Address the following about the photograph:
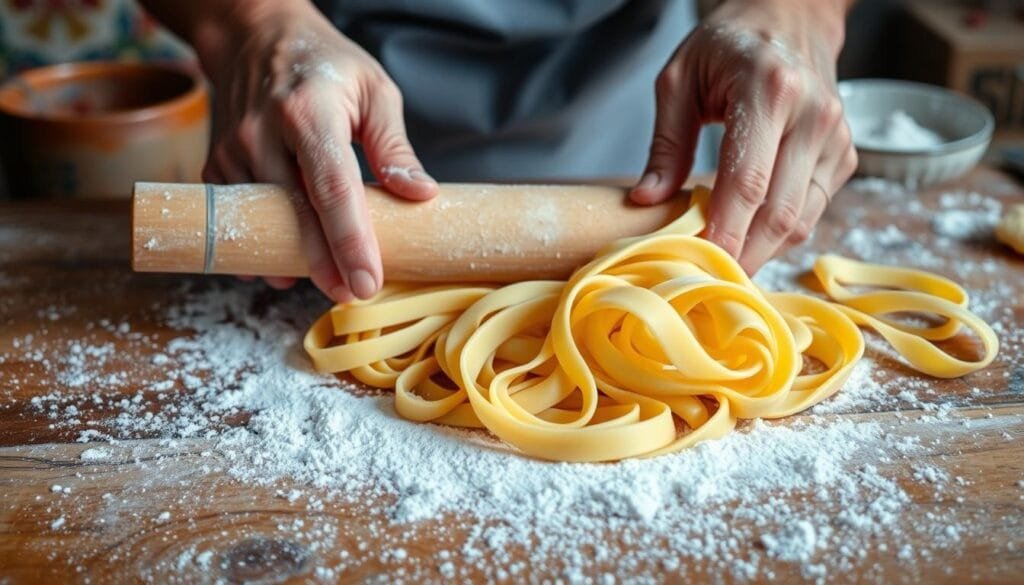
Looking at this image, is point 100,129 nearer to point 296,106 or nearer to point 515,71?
point 515,71

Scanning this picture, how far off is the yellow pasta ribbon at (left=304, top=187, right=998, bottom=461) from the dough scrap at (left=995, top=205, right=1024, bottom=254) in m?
0.33

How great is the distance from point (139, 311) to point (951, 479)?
130cm

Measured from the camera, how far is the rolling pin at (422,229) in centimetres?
162

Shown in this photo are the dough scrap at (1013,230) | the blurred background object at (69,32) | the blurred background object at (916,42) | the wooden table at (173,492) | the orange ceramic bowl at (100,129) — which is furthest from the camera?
the blurred background object at (69,32)

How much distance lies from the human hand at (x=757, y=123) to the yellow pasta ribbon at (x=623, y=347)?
7cm

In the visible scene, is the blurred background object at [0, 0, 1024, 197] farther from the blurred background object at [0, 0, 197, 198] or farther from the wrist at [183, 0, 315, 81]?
the wrist at [183, 0, 315, 81]

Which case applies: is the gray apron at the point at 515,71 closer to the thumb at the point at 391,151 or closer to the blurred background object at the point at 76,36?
the thumb at the point at 391,151

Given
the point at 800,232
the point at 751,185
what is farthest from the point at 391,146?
the point at 800,232

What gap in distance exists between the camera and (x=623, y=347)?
1587mm

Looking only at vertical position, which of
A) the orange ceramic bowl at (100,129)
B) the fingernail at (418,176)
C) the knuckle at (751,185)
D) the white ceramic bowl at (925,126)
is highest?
the knuckle at (751,185)

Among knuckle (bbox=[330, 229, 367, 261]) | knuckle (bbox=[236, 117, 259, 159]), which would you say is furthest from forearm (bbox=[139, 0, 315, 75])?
knuckle (bbox=[330, 229, 367, 261])

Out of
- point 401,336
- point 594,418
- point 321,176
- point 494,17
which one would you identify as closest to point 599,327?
point 594,418

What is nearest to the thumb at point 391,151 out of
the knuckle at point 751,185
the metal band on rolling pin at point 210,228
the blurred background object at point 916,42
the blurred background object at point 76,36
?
the metal band on rolling pin at point 210,228

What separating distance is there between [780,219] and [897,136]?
2.51 feet
